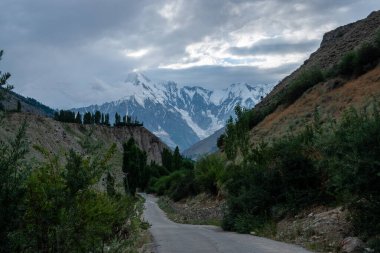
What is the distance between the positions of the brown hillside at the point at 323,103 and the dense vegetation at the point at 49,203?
29429 mm

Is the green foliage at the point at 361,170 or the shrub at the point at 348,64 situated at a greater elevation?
the shrub at the point at 348,64

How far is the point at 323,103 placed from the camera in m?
42.1

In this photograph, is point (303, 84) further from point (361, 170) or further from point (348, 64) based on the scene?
point (361, 170)

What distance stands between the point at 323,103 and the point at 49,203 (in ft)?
125

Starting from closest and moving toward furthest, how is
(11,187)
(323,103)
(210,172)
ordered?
1. (11,187)
2. (323,103)
3. (210,172)

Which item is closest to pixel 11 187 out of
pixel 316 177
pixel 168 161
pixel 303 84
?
pixel 316 177

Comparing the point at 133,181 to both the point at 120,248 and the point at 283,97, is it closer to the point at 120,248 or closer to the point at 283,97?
the point at 283,97

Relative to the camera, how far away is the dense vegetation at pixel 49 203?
614cm

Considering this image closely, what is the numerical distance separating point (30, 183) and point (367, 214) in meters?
9.22

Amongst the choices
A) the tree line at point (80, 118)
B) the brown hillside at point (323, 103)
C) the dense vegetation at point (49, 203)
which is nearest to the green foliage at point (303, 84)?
the brown hillside at point (323, 103)

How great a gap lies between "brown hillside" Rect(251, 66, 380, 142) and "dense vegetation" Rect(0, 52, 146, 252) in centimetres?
2943

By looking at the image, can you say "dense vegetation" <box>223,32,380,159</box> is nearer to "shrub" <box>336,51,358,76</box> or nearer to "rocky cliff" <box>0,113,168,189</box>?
"shrub" <box>336,51,358,76</box>

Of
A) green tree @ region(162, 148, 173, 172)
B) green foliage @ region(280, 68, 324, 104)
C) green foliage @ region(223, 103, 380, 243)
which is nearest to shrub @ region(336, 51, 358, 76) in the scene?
green foliage @ region(280, 68, 324, 104)

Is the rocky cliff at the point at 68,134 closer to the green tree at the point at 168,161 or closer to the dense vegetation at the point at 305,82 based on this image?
the dense vegetation at the point at 305,82
